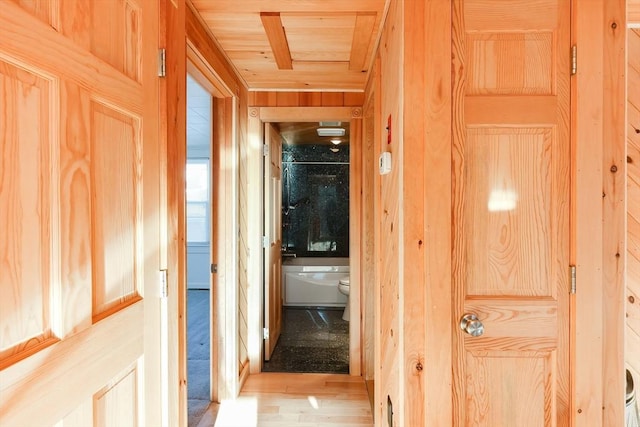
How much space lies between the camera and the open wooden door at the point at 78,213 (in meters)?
0.68

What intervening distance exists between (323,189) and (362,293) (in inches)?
108

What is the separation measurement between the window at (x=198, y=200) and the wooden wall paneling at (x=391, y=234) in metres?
4.47

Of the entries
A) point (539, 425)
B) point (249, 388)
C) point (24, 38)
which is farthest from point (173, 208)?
point (249, 388)

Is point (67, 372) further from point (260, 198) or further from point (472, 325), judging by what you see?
point (260, 198)

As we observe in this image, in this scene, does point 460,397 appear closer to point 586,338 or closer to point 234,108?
point 586,338

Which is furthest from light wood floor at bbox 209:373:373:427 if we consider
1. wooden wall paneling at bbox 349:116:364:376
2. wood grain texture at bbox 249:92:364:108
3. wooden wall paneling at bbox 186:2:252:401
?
wood grain texture at bbox 249:92:364:108

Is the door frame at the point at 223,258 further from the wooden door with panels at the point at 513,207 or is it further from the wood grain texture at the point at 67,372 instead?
the wooden door with panels at the point at 513,207

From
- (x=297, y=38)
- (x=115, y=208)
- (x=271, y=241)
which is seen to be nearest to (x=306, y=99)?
(x=297, y=38)

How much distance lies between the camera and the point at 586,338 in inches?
48.5

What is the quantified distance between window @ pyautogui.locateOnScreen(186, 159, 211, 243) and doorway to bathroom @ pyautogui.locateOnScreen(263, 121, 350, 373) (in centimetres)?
150

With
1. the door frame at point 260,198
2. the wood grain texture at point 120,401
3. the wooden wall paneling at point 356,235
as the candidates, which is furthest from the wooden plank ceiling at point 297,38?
the wood grain texture at point 120,401

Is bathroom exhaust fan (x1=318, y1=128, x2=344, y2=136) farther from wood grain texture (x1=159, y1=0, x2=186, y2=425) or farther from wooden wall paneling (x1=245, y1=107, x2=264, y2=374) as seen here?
wood grain texture (x1=159, y1=0, x2=186, y2=425)

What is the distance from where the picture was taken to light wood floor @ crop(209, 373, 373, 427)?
7.13ft

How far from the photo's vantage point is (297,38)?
1.98 m
